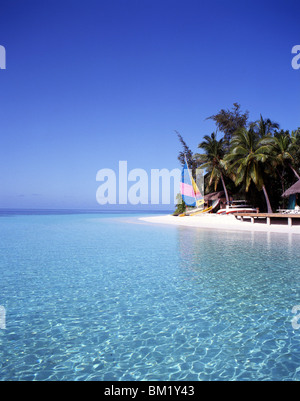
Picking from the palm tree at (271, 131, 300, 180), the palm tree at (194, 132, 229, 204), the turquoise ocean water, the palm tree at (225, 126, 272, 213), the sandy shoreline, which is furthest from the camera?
the palm tree at (194, 132, 229, 204)

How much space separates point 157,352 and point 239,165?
2245 centimetres

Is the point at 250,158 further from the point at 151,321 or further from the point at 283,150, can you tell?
the point at 151,321

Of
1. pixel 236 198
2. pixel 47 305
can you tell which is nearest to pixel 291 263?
pixel 47 305

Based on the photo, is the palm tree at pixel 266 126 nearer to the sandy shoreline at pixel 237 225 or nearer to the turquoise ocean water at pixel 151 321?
the sandy shoreline at pixel 237 225

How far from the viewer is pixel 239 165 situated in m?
23.7

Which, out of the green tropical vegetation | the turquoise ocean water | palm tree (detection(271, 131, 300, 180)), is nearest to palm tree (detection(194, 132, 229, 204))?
the green tropical vegetation

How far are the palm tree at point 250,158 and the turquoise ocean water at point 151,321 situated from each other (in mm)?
15429

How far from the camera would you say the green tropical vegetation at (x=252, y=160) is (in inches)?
875

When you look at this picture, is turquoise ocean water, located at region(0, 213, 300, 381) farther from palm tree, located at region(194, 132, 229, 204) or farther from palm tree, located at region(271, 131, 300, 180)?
palm tree, located at region(194, 132, 229, 204)

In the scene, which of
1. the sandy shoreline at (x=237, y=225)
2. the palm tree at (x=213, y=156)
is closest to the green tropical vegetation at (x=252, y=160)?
the palm tree at (x=213, y=156)

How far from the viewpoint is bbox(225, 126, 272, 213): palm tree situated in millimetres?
21641

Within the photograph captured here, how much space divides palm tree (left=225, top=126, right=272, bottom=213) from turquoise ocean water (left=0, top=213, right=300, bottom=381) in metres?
15.4

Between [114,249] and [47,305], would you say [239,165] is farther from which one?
[47,305]
